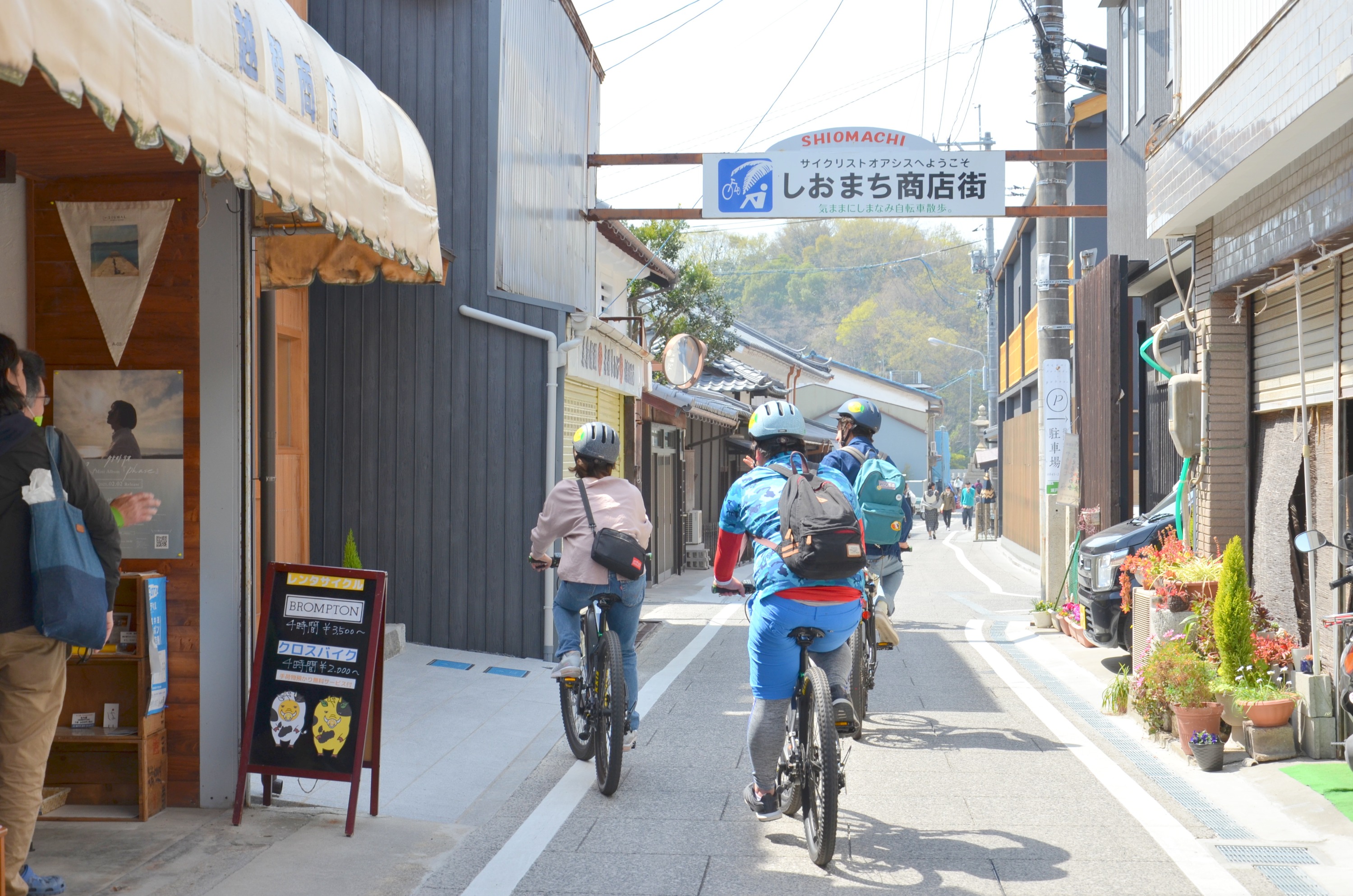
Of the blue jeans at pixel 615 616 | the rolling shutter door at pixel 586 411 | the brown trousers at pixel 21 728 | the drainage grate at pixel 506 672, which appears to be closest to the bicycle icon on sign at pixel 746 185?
the rolling shutter door at pixel 586 411

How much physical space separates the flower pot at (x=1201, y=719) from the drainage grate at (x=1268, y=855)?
1.46 metres

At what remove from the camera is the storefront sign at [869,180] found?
1322cm

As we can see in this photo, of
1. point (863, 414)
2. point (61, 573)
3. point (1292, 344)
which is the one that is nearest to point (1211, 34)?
point (1292, 344)

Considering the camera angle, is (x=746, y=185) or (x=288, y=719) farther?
(x=746, y=185)

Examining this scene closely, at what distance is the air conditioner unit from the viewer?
22.0 meters

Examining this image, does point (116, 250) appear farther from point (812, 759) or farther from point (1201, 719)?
point (1201, 719)

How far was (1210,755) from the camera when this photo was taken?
6598mm

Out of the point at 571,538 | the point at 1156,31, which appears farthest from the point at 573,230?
the point at 571,538

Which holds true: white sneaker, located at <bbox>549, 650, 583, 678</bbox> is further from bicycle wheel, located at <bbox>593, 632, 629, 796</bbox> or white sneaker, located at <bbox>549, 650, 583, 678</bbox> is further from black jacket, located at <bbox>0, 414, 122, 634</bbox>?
black jacket, located at <bbox>0, 414, 122, 634</bbox>

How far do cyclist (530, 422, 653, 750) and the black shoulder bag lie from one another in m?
0.09

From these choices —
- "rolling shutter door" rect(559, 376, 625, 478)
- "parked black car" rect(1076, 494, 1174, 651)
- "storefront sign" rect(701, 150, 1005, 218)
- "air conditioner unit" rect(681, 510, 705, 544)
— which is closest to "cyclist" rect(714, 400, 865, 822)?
"parked black car" rect(1076, 494, 1174, 651)

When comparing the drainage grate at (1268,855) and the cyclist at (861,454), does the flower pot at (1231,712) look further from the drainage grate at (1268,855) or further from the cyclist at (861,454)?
the cyclist at (861,454)

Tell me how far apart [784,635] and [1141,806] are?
2.21m

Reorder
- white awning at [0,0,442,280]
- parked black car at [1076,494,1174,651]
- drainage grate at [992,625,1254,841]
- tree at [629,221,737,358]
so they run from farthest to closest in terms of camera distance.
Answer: tree at [629,221,737,358] < parked black car at [1076,494,1174,651] < drainage grate at [992,625,1254,841] < white awning at [0,0,442,280]
